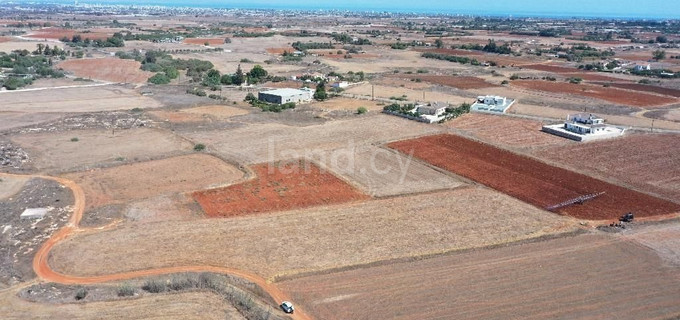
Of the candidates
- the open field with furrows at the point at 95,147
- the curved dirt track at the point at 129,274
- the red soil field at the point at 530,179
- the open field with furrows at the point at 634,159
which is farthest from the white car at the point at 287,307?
the open field with furrows at the point at 634,159

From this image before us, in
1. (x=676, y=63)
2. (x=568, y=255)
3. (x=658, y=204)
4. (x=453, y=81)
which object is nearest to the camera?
(x=568, y=255)

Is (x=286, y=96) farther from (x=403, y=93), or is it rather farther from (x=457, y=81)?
(x=457, y=81)

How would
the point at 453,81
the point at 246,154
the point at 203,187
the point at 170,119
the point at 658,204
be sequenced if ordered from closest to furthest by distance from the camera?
1. the point at 658,204
2. the point at 203,187
3. the point at 246,154
4. the point at 170,119
5. the point at 453,81

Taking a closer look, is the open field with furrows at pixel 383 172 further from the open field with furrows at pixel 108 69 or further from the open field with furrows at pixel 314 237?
the open field with furrows at pixel 108 69

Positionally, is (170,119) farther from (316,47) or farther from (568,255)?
(316,47)

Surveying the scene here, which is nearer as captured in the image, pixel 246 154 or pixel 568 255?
pixel 568 255

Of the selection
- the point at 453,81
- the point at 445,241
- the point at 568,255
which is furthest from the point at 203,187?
the point at 453,81
